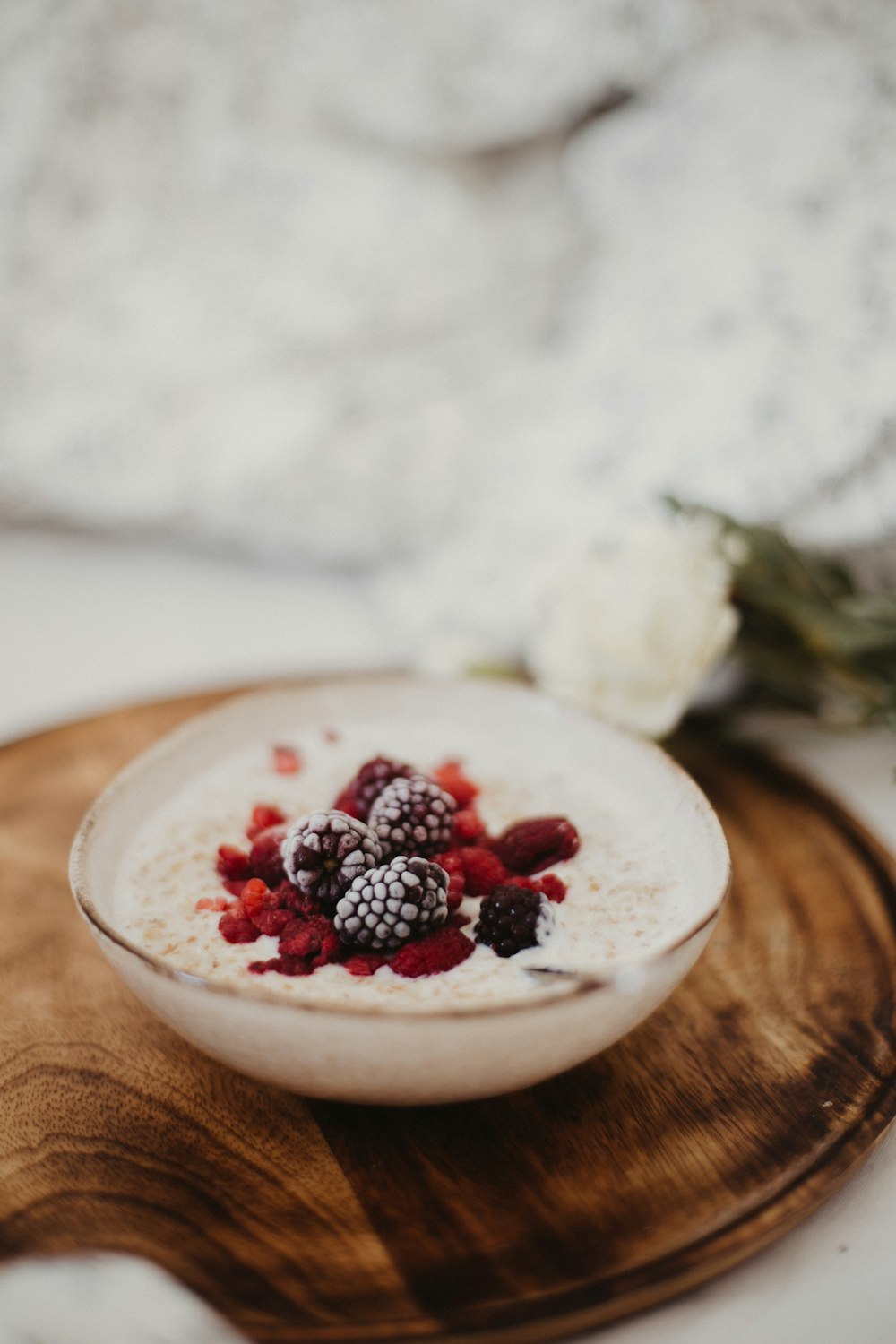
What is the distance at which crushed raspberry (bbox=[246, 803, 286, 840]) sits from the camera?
41.4 inches

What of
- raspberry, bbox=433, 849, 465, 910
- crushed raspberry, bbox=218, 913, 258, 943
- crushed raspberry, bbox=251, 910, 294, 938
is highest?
raspberry, bbox=433, 849, 465, 910

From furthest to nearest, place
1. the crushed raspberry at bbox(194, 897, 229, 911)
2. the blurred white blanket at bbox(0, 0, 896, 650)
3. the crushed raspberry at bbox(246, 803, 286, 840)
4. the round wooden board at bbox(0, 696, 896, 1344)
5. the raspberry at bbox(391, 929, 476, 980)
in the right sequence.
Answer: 1. the blurred white blanket at bbox(0, 0, 896, 650)
2. the crushed raspberry at bbox(246, 803, 286, 840)
3. the crushed raspberry at bbox(194, 897, 229, 911)
4. the raspberry at bbox(391, 929, 476, 980)
5. the round wooden board at bbox(0, 696, 896, 1344)

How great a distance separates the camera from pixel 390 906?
0.82m

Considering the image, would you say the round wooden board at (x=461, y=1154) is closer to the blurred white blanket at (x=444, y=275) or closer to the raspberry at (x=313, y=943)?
the raspberry at (x=313, y=943)

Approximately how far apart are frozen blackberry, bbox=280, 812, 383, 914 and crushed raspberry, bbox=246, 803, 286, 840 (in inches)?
6.5

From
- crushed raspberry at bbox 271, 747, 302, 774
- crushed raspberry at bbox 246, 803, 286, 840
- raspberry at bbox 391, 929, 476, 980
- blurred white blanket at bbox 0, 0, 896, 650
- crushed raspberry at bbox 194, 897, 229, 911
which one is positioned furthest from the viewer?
blurred white blanket at bbox 0, 0, 896, 650

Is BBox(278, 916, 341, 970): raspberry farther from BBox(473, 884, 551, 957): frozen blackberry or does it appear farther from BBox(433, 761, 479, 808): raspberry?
BBox(433, 761, 479, 808): raspberry

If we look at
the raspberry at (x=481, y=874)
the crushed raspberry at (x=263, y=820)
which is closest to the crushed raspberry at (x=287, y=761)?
the crushed raspberry at (x=263, y=820)

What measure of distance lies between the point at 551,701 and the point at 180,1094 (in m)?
0.59

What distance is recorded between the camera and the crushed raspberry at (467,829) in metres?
1.01

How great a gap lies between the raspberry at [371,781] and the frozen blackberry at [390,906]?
0.57ft

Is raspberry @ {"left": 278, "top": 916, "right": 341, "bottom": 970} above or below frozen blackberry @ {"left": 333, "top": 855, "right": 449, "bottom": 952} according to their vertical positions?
below

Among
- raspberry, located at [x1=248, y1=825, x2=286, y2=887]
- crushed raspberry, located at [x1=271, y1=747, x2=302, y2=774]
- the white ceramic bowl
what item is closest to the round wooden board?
the white ceramic bowl

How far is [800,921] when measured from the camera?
1.08 m
